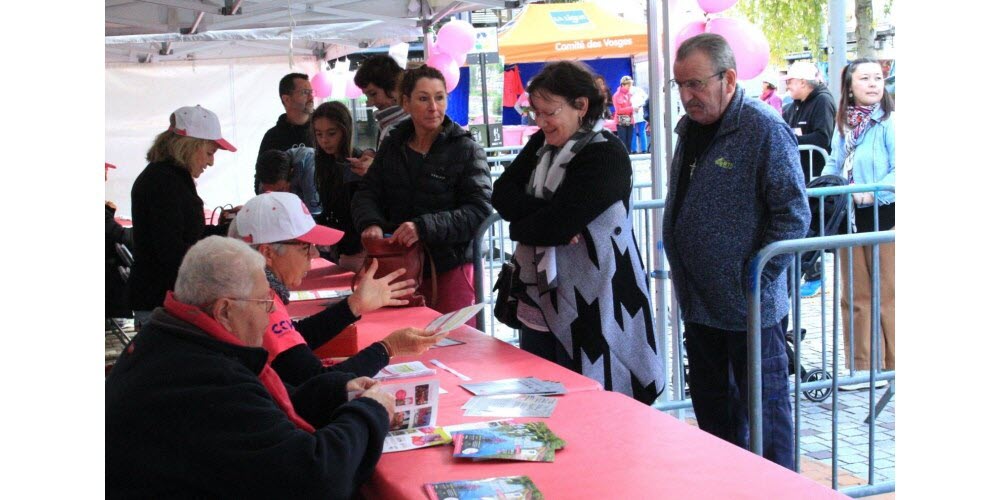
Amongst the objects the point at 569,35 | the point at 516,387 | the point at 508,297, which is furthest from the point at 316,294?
the point at 569,35

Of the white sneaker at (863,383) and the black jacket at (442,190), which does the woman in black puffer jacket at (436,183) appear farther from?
the white sneaker at (863,383)

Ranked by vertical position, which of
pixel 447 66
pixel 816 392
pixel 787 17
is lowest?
pixel 816 392

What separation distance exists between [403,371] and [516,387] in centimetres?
41

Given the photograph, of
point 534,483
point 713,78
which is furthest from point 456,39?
point 534,483

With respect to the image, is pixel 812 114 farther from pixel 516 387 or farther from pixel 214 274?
pixel 214 274

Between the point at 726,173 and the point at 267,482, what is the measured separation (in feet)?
6.17

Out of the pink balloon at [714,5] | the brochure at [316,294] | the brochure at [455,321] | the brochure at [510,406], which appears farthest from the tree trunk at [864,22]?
the brochure at [510,406]

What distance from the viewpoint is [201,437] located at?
184 cm

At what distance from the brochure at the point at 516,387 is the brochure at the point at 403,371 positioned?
0.23 m

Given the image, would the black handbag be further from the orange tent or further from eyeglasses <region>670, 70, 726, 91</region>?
the orange tent

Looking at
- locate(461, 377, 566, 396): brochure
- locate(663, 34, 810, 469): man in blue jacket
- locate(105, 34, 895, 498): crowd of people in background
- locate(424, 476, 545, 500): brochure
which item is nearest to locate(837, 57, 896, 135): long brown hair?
locate(105, 34, 895, 498): crowd of people in background

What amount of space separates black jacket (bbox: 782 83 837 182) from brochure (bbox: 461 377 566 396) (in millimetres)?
5331

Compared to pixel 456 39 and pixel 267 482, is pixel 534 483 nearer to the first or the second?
pixel 267 482
